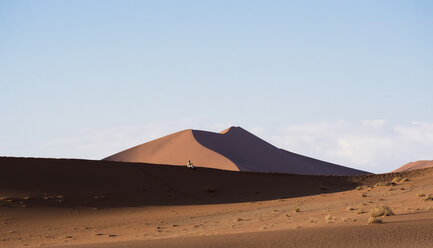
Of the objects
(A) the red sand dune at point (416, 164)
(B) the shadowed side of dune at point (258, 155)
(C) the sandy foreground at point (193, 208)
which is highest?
(B) the shadowed side of dune at point (258, 155)

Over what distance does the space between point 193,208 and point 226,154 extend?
46844 mm

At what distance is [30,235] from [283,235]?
13020mm

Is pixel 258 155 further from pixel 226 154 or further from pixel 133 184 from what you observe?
pixel 133 184

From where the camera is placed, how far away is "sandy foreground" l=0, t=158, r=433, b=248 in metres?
13.7

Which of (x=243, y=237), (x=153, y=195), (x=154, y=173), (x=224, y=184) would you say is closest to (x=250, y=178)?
(x=224, y=184)

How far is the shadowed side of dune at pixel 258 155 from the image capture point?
263 feet

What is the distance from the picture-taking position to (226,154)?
258 ft

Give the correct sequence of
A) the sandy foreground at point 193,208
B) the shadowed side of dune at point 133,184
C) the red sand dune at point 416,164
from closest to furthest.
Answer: the sandy foreground at point 193,208, the shadowed side of dune at point 133,184, the red sand dune at point 416,164

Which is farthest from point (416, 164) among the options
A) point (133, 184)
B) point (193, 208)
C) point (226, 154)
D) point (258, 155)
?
point (193, 208)

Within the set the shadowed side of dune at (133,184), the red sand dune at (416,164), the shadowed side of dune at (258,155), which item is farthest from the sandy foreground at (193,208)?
the red sand dune at (416,164)

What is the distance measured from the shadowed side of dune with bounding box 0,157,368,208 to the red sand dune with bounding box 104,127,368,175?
86.6 ft

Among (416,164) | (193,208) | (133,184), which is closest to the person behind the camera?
(193,208)

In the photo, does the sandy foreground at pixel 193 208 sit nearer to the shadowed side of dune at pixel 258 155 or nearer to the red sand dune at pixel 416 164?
the shadowed side of dune at pixel 258 155

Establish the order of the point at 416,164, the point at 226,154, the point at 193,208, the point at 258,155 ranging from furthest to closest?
the point at 416,164 < the point at 258,155 < the point at 226,154 < the point at 193,208
